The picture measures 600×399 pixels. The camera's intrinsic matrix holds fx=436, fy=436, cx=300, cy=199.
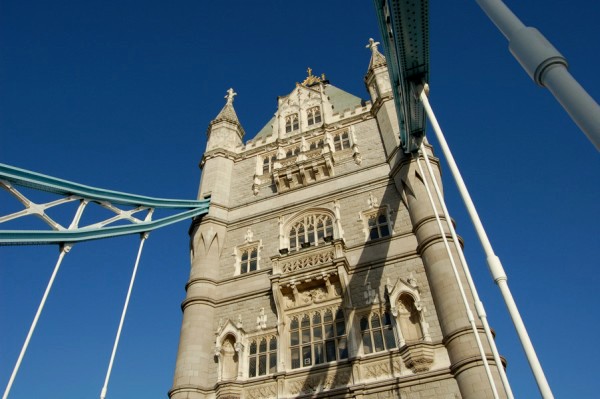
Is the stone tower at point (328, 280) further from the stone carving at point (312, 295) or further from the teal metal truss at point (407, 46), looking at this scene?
the teal metal truss at point (407, 46)

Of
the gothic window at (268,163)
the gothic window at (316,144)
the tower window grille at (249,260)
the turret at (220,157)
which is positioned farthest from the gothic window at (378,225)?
the turret at (220,157)

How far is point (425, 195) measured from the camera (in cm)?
1697

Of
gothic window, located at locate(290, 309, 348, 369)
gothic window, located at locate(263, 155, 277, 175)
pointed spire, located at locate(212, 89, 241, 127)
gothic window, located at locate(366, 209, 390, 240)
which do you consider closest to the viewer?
gothic window, located at locate(290, 309, 348, 369)

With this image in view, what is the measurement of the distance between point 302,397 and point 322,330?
8.12 feet

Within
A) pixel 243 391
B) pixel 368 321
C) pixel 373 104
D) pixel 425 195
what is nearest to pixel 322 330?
pixel 368 321

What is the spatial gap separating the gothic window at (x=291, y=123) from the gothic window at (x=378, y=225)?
9.67m

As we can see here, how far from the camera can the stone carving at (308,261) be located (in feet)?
56.0

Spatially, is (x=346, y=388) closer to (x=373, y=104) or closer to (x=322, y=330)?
(x=322, y=330)

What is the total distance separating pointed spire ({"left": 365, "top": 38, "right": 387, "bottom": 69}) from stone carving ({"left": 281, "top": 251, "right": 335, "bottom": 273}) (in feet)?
40.1

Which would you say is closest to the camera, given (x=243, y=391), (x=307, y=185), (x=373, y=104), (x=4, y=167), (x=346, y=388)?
(x=4, y=167)

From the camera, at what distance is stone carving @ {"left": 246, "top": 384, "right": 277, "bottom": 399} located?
14680 mm

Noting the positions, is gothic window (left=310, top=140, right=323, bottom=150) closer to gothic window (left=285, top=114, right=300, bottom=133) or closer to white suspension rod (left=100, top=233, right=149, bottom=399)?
gothic window (left=285, top=114, right=300, bottom=133)

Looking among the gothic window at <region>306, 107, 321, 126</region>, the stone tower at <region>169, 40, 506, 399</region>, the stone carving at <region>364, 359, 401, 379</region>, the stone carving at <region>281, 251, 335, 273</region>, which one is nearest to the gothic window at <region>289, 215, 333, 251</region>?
the stone tower at <region>169, 40, 506, 399</region>

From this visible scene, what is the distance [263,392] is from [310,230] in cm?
725
